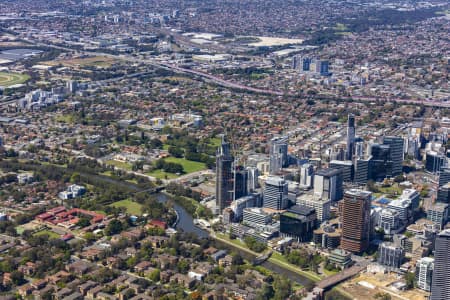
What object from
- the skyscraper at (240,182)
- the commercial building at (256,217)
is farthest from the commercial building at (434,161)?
the commercial building at (256,217)

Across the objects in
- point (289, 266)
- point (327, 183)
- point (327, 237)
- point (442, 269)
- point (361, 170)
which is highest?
point (442, 269)

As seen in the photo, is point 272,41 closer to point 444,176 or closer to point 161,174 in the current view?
point 161,174

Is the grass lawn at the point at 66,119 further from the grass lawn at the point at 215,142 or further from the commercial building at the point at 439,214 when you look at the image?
the commercial building at the point at 439,214

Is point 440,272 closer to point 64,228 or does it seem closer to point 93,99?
point 64,228

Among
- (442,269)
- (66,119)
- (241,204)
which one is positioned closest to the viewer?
(442,269)

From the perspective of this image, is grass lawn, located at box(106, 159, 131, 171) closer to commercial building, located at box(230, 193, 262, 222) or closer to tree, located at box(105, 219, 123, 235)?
tree, located at box(105, 219, 123, 235)

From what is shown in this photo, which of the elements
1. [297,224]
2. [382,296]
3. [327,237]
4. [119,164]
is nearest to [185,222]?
[297,224]
